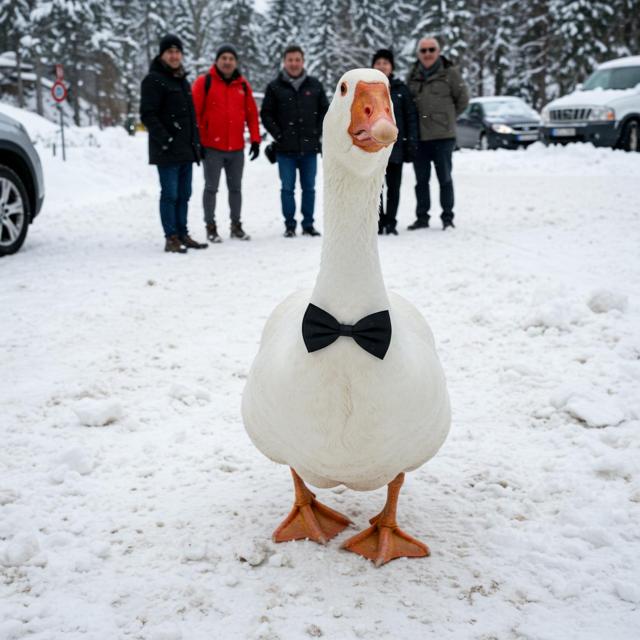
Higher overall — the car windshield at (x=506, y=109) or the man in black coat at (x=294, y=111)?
the car windshield at (x=506, y=109)

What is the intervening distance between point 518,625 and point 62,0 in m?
43.4

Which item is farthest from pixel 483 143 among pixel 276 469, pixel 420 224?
pixel 276 469

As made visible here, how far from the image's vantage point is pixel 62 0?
37.4 metres

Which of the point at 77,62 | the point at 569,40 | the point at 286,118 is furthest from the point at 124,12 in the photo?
the point at 286,118

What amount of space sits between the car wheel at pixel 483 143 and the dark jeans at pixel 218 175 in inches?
553

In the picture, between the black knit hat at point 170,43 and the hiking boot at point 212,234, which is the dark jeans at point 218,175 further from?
the black knit hat at point 170,43

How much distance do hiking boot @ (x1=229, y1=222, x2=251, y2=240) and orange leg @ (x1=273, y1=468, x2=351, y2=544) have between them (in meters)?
5.99

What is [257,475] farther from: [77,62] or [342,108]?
[77,62]

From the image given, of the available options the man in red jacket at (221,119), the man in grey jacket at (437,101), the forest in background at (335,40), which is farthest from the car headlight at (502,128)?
the forest in background at (335,40)

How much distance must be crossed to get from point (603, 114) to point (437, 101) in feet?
29.7

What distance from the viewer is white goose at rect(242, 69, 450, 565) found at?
196 cm

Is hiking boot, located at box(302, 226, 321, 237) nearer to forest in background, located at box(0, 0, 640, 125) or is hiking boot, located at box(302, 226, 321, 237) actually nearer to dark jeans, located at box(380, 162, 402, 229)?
dark jeans, located at box(380, 162, 402, 229)

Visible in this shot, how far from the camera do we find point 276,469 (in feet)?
10.2

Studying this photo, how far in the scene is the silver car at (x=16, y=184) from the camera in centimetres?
688
